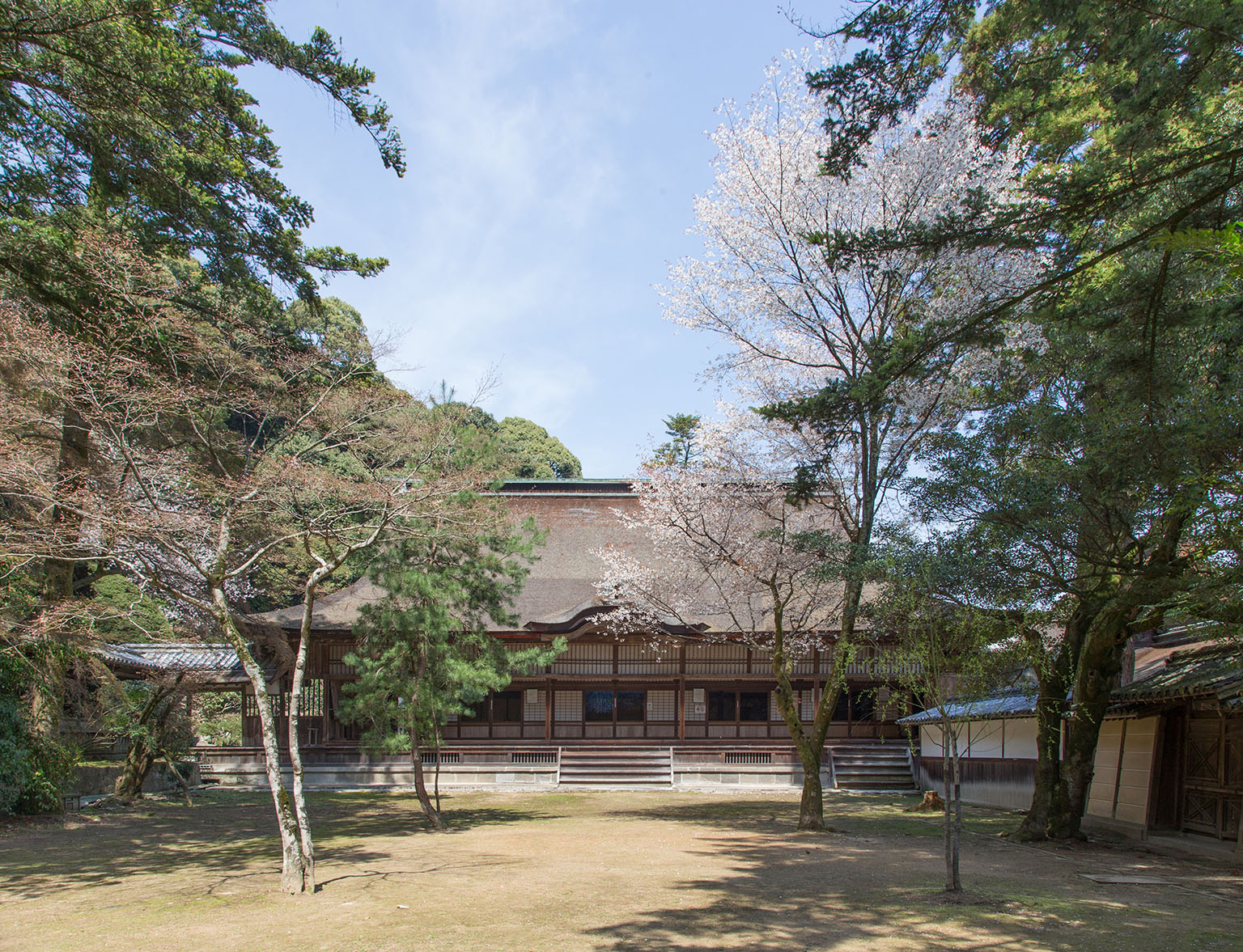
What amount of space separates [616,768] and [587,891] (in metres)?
15.0

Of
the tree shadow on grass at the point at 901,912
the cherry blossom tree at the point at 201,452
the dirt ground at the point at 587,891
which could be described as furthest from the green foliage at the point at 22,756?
the tree shadow on grass at the point at 901,912

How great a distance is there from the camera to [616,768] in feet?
77.7

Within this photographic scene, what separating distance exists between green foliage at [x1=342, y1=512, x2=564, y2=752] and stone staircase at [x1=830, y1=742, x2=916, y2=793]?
1152 cm

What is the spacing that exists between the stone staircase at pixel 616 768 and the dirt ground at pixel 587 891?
767 cm

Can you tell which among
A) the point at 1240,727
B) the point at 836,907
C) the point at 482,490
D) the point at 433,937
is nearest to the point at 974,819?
the point at 1240,727

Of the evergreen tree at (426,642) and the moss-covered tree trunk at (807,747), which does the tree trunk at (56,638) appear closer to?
the evergreen tree at (426,642)

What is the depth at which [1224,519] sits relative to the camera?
8.28 m

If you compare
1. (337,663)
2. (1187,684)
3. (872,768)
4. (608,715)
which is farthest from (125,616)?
(872,768)

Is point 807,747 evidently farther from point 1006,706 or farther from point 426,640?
point 426,640

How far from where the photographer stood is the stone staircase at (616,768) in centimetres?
2314

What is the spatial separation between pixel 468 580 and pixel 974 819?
35.8ft

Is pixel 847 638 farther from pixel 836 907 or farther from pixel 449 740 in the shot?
pixel 449 740

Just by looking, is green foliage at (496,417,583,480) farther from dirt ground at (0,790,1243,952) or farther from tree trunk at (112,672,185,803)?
dirt ground at (0,790,1243,952)

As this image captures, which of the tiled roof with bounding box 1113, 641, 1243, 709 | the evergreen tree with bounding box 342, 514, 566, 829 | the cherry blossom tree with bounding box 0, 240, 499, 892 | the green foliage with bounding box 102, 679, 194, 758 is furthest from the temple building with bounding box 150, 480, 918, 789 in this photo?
the cherry blossom tree with bounding box 0, 240, 499, 892
